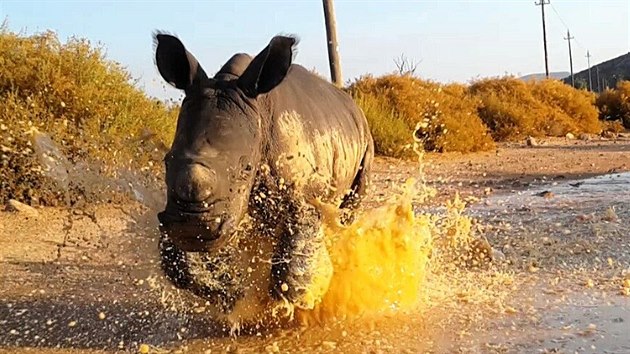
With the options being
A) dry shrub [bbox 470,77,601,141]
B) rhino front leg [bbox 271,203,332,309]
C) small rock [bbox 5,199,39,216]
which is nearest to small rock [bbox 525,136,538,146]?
dry shrub [bbox 470,77,601,141]

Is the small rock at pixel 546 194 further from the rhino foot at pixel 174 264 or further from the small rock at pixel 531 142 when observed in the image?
the small rock at pixel 531 142

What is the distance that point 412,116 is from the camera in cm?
2064

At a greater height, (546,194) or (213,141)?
(213,141)

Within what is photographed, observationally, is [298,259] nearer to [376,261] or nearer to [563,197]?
[376,261]

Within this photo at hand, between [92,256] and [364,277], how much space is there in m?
3.82

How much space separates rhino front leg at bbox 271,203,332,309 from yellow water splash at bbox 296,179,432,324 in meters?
0.22

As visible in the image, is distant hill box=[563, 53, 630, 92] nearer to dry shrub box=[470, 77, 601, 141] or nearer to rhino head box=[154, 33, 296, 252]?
dry shrub box=[470, 77, 601, 141]

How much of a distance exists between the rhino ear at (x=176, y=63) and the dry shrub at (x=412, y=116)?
41.5 ft

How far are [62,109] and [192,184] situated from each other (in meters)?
8.04

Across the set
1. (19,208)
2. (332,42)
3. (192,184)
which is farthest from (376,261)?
(332,42)

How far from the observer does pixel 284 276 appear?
202 inches

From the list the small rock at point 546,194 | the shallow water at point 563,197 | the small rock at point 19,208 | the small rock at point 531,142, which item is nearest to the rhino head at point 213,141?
the small rock at point 19,208

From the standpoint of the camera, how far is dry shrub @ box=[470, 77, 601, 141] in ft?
87.7

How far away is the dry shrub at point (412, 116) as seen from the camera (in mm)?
18188
